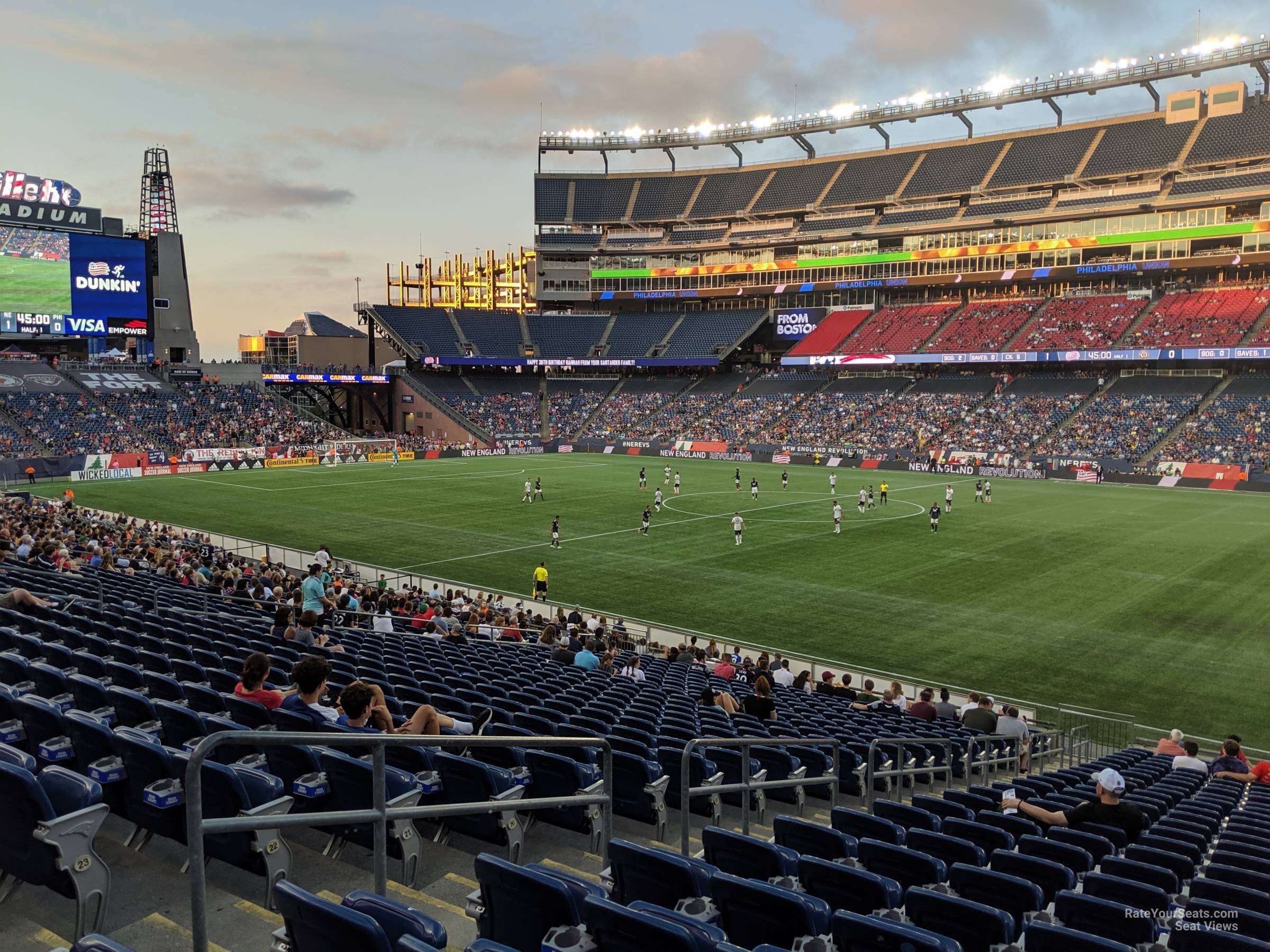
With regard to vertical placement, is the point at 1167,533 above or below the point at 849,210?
below

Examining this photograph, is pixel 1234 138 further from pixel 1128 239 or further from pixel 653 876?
pixel 653 876

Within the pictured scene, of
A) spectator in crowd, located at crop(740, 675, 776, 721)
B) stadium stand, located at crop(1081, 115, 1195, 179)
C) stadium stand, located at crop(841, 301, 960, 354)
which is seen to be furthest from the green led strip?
spectator in crowd, located at crop(740, 675, 776, 721)

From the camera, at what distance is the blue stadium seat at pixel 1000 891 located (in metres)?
5.43

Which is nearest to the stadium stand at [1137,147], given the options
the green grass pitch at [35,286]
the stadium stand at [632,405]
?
the stadium stand at [632,405]

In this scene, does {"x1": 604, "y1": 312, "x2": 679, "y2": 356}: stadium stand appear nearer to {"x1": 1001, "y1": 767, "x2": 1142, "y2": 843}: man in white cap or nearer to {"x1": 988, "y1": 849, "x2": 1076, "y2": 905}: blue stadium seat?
{"x1": 1001, "y1": 767, "x2": 1142, "y2": 843}: man in white cap

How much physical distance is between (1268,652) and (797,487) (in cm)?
3454

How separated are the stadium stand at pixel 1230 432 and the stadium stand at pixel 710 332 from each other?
46.5 metres

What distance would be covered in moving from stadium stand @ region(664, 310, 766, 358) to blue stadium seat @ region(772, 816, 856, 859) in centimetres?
9240

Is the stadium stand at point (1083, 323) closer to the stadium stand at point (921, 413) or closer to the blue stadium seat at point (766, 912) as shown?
the stadium stand at point (921, 413)

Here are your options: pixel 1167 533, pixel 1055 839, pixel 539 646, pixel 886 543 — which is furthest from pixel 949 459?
pixel 1055 839

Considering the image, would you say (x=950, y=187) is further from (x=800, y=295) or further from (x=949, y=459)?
(x=949, y=459)

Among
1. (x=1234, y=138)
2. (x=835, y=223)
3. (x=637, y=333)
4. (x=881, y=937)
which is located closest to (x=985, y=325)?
(x=835, y=223)

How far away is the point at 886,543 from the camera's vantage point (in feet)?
125

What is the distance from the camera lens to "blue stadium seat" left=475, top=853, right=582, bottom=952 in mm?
4012
